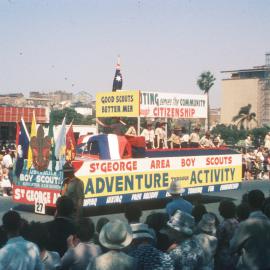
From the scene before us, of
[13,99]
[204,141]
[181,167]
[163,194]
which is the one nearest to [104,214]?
[163,194]

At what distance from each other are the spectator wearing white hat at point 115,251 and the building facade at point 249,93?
11318 cm

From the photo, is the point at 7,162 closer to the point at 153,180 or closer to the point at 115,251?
the point at 153,180

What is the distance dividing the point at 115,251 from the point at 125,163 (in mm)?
10642

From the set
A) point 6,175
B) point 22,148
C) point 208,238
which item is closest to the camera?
point 208,238

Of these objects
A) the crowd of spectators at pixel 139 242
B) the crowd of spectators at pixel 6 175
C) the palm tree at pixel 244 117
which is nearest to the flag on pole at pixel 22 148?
the crowd of spectators at pixel 6 175

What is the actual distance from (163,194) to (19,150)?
14.0 ft

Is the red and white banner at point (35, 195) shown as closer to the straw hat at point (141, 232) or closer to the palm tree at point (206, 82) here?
the straw hat at point (141, 232)

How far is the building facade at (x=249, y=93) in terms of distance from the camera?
11894cm

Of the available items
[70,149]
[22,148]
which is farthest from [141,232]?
[22,148]

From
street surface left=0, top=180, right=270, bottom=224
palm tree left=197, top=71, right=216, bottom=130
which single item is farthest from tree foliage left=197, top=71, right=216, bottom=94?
street surface left=0, top=180, right=270, bottom=224

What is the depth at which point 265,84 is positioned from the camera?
118688mm

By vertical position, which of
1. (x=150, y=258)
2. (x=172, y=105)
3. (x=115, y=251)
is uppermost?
(x=172, y=105)

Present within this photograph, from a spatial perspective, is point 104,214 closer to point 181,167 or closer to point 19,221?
point 181,167

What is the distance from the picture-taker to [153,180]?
1579 cm
